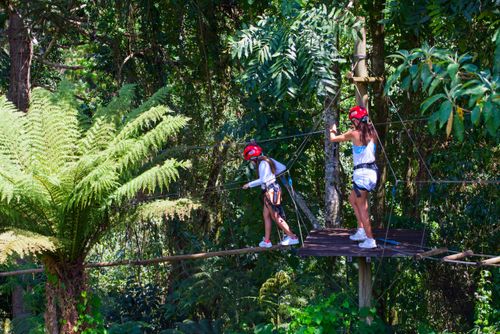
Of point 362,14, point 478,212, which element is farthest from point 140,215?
point 478,212

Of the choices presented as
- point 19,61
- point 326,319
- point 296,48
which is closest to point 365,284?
point 326,319

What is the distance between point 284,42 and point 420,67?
2437mm

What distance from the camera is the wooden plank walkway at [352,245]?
6.23 m

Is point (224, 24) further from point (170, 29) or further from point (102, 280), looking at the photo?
point (102, 280)

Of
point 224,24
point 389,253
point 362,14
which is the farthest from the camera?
point 224,24

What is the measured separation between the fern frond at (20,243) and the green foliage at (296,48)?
99.7 inches

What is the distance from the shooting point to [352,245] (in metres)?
6.57

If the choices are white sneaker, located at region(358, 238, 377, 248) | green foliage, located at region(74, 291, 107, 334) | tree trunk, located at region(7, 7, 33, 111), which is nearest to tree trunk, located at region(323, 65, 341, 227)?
white sneaker, located at region(358, 238, 377, 248)

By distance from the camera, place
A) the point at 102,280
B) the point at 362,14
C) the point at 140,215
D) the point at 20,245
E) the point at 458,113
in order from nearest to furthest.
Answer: the point at 458,113
the point at 20,245
the point at 140,215
the point at 362,14
the point at 102,280

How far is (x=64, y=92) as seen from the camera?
7.50 m

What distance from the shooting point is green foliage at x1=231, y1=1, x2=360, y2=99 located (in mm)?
7426

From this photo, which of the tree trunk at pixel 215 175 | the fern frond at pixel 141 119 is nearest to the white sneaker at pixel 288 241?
the fern frond at pixel 141 119

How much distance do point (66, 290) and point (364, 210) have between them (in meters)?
2.78

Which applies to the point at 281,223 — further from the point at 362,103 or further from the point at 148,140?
the point at 148,140
